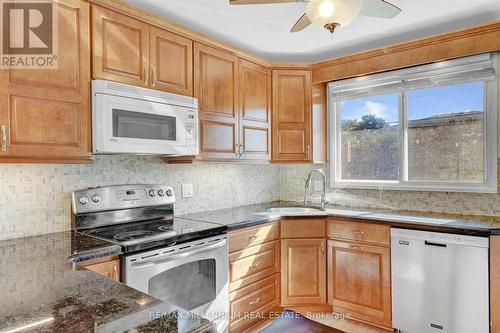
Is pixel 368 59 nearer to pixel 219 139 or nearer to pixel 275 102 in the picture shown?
pixel 275 102

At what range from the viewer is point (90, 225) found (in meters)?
2.03

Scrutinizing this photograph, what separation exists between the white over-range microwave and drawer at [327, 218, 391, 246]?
1.34m

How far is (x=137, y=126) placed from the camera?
6.48ft

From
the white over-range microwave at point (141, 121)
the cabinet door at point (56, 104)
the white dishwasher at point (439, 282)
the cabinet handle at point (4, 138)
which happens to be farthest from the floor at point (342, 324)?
the cabinet handle at point (4, 138)

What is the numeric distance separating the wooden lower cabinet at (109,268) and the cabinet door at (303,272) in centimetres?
146

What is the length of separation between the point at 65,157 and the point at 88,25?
2.52 feet

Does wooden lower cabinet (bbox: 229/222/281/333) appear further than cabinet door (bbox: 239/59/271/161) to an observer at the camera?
No

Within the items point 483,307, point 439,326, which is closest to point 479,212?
point 483,307

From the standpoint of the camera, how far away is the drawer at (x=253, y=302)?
234 centimetres

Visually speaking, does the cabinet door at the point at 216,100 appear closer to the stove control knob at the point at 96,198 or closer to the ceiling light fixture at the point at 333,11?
the stove control knob at the point at 96,198

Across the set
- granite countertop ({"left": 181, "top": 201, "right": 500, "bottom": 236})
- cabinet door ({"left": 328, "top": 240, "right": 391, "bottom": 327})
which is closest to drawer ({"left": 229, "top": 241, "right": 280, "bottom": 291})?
granite countertop ({"left": 181, "top": 201, "right": 500, "bottom": 236})

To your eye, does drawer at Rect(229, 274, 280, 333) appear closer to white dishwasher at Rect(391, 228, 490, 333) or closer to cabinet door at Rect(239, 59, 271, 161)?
white dishwasher at Rect(391, 228, 490, 333)

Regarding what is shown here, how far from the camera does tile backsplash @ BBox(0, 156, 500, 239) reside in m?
1.82

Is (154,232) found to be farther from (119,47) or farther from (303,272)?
(303,272)
